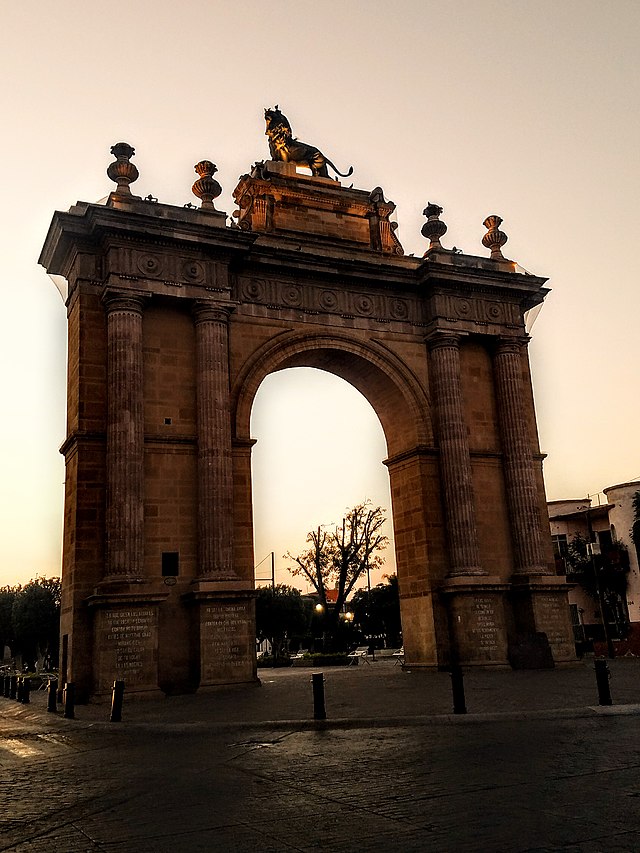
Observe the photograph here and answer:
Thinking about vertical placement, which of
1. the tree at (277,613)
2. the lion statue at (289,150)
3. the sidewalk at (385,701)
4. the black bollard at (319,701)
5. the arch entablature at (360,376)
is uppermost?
the lion statue at (289,150)

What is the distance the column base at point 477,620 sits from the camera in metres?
22.7

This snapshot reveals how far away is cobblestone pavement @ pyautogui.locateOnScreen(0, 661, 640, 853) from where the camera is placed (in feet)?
19.1

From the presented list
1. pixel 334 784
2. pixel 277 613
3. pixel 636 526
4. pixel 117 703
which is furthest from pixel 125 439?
pixel 277 613

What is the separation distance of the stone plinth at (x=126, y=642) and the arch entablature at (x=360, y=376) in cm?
587

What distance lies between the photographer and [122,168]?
22.5m

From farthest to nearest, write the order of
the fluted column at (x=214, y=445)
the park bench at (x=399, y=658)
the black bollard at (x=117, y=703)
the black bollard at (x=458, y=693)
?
1. the park bench at (x=399, y=658)
2. the fluted column at (x=214, y=445)
3. the black bollard at (x=117, y=703)
4. the black bollard at (x=458, y=693)

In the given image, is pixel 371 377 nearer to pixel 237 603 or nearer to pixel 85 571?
pixel 237 603

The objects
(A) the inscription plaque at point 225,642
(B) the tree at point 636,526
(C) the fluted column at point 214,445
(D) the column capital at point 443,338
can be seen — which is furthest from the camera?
(B) the tree at point 636,526

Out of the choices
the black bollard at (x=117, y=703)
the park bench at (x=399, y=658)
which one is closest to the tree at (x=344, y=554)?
the park bench at (x=399, y=658)

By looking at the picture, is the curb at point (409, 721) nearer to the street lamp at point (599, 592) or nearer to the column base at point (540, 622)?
the column base at point (540, 622)

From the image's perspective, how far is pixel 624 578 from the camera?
4384 cm

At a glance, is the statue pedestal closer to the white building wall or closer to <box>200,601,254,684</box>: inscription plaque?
<box>200,601,254,684</box>: inscription plaque

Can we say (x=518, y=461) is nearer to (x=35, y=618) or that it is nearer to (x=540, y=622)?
(x=540, y=622)

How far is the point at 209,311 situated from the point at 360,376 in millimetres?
6119
